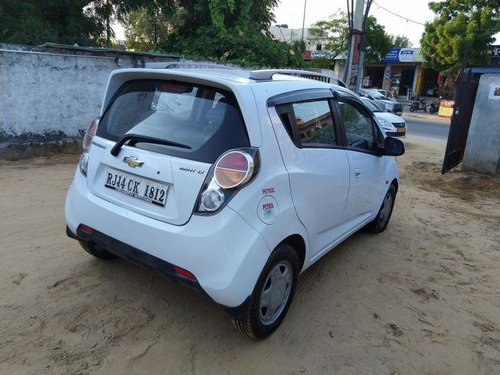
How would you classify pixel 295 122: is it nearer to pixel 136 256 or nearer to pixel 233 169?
pixel 233 169

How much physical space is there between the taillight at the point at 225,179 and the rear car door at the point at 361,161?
1443mm

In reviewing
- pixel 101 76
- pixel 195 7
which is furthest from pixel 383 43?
pixel 101 76

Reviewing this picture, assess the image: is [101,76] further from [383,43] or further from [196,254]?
[383,43]

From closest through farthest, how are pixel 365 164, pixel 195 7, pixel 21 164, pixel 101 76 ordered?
1. pixel 365 164
2. pixel 21 164
3. pixel 101 76
4. pixel 195 7

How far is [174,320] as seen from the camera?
3.03m

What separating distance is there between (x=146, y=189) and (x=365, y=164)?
218 cm

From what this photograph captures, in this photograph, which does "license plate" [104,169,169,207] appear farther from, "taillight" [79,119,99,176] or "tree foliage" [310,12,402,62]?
"tree foliage" [310,12,402,62]

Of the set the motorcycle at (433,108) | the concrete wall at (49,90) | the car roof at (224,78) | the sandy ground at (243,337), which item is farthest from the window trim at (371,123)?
the motorcycle at (433,108)

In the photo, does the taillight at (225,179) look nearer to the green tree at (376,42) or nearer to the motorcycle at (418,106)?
the motorcycle at (418,106)

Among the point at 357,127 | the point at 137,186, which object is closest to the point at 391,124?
the point at 357,127

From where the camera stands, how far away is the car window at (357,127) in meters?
3.78

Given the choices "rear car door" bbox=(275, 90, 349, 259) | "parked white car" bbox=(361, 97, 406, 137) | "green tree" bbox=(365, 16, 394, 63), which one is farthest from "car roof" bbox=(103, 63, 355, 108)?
"green tree" bbox=(365, 16, 394, 63)

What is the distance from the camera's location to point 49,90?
749 cm

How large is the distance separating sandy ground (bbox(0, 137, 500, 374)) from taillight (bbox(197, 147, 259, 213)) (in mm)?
996
